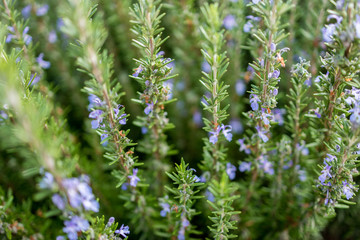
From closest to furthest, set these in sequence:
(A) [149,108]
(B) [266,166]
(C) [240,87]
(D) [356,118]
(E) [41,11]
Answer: (D) [356,118] < (A) [149,108] < (B) [266,166] < (E) [41,11] < (C) [240,87]

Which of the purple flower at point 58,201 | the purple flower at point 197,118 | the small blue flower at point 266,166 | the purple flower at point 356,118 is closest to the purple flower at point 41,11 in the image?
the purple flower at point 197,118

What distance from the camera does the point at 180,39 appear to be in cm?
251

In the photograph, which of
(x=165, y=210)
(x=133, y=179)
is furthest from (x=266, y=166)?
(x=133, y=179)

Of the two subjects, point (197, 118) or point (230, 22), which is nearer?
point (230, 22)

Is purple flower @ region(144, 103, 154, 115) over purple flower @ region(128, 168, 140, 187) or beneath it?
over

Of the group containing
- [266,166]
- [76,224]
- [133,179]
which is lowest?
[76,224]

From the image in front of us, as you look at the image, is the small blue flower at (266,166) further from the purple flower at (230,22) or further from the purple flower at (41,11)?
the purple flower at (41,11)

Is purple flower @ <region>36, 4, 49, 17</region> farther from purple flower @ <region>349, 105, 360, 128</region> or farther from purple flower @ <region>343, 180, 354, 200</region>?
purple flower @ <region>343, 180, 354, 200</region>

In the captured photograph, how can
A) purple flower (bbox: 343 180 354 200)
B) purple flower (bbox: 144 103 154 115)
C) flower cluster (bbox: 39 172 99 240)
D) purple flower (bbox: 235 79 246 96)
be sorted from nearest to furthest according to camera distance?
flower cluster (bbox: 39 172 99 240)
purple flower (bbox: 343 180 354 200)
purple flower (bbox: 144 103 154 115)
purple flower (bbox: 235 79 246 96)

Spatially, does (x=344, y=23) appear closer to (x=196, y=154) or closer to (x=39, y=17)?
(x=196, y=154)

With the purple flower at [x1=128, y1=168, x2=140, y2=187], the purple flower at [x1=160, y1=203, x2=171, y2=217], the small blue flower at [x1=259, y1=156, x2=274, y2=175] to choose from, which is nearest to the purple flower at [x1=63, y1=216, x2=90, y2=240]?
the purple flower at [x1=128, y1=168, x2=140, y2=187]

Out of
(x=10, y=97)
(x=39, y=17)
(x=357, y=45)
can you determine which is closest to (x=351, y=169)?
(x=357, y=45)

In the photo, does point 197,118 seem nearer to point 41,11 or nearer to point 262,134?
point 262,134

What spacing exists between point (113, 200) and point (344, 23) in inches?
72.6
